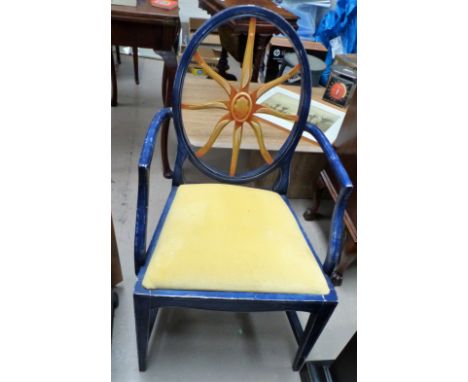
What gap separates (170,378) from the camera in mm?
1013

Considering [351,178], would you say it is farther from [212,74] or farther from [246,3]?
[246,3]

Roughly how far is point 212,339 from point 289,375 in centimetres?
27

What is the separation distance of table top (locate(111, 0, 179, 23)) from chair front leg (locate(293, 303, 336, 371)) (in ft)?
4.19

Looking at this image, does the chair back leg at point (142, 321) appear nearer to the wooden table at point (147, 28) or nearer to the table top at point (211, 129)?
the table top at point (211, 129)

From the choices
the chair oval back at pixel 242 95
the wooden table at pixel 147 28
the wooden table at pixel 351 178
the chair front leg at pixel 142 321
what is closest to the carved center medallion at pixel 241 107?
the chair oval back at pixel 242 95

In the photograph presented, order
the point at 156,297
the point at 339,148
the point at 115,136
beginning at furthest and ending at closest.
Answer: the point at 115,136, the point at 339,148, the point at 156,297

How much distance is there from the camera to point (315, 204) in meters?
1.61

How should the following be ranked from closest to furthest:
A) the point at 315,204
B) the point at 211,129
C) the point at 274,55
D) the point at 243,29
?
1. the point at 211,129
2. the point at 243,29
3. the point at 315,204
4. the point at 274,55

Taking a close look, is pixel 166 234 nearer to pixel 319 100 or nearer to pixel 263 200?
pixel 263 200

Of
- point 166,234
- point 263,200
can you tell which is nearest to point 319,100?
point 263,200

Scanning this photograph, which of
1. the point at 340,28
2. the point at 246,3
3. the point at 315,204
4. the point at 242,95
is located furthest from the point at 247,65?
the point at 340,28

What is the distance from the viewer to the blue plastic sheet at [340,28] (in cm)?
247

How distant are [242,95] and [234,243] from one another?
44 cm

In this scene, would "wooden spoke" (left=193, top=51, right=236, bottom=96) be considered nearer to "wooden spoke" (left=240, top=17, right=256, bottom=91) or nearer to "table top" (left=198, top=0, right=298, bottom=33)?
"wooden spoke" (left=240, top=17, right=256, bottom=91)
